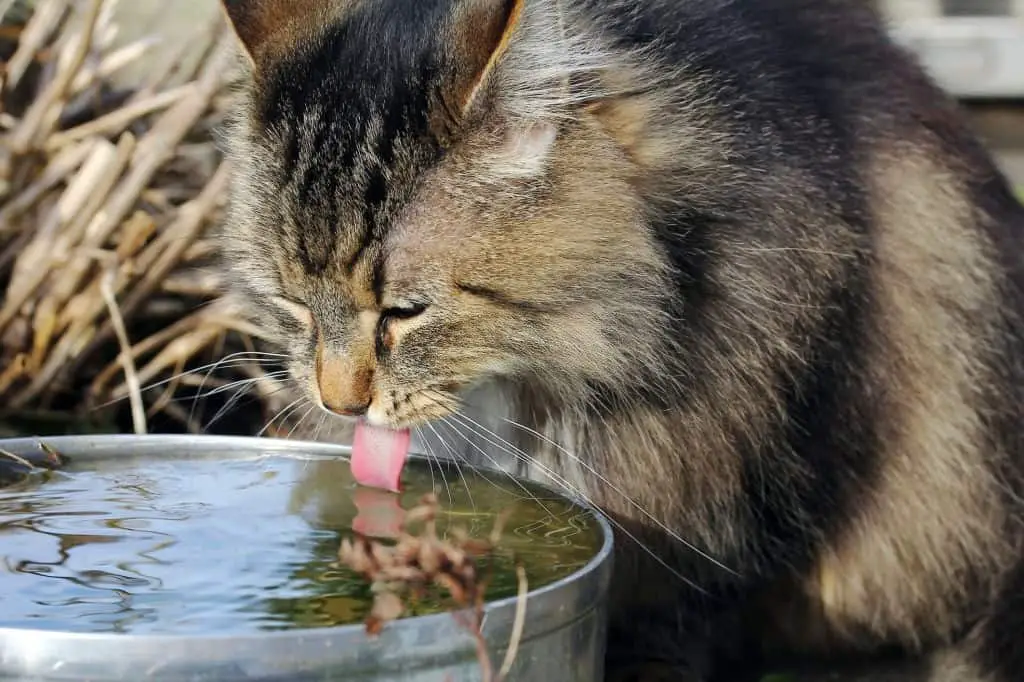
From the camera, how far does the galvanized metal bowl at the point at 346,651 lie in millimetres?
1216

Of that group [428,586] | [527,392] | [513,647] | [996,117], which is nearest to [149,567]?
[428,586]

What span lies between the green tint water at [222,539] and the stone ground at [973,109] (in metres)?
0.90

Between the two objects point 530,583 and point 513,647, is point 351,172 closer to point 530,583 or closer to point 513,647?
point 530,583

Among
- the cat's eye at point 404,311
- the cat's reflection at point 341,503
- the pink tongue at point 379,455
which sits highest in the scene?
the cat's eye at point 404,311

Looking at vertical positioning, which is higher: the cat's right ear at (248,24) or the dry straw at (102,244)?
the cat's right ear at (248,24)

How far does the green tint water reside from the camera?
4.79 feet

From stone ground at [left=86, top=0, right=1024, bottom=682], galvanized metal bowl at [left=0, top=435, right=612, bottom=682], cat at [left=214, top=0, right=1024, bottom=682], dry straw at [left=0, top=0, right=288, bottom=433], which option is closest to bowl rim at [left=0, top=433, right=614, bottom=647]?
galvanized metal bowl at [left=0, top=435, right=612, bottom=682]

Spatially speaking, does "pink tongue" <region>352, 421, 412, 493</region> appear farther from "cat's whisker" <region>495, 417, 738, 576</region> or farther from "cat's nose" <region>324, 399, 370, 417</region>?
"cat's whisker" <region>495, 417, 738, 576</region>

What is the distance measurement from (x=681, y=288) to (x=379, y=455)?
1.56 feet

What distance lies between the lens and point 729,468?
209 centimetres

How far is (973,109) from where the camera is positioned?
193 inches

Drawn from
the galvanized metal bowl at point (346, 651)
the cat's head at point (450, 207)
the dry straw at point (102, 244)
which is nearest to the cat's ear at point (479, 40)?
the cat's head at point (450, 207)

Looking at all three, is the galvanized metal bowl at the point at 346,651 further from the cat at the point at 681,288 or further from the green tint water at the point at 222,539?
the cat at the point at 681,288

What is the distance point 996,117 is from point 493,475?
11.7 ft
